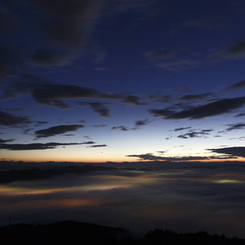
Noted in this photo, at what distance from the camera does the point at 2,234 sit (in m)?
75.4

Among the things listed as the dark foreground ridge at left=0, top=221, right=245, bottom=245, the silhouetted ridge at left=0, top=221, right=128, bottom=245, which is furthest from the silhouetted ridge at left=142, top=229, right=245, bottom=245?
the silhouetted ridge at left=0, top=221, right=128, bottom=245

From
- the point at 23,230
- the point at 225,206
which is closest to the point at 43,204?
the point at 23,230

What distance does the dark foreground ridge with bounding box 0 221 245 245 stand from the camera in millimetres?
59938

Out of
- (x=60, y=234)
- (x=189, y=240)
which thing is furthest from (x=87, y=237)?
(x=189, y=240)

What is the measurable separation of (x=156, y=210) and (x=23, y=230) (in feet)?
317

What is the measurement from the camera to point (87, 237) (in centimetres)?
6706

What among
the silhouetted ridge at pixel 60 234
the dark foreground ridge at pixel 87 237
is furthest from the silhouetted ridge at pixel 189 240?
the silhouetted ridge at pixel 60 234

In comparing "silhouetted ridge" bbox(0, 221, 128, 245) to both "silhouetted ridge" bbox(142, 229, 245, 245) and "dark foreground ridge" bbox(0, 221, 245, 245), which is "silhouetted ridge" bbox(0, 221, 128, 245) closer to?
"dark foreground ridge" bbox(0, 221, 245, 245)

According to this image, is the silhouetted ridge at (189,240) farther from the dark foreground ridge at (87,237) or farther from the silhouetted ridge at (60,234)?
the silhouetted ridge at (60,234)

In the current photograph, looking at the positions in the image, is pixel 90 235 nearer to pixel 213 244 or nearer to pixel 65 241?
pixel 65 241

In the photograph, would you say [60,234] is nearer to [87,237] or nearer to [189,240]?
[87,237]

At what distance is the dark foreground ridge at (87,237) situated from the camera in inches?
2360

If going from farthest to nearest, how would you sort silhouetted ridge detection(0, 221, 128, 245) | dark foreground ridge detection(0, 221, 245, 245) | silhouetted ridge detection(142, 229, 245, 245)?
1. silhouetted ridge detection(0, 221, 128, 245)
2. dark foreground ridge detection(0, 221, 245, 245)
3. silhouetted ridge detection(142, 229, 245, 245)

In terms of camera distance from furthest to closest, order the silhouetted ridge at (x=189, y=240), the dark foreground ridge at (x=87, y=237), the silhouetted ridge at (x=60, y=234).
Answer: the silhouetted ridge at (x=60, y=234)
the dark foreground ridge at (x=87, y=237)
the silhouetted ridge at (x=189, y=240)
